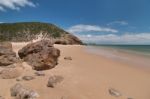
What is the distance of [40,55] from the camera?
9.38 metres

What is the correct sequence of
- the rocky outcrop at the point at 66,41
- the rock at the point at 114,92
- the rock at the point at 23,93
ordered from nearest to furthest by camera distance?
the rock at the point at 23,93
the rock at the point at 114,92
the rocky outcrop at the point at 66,41

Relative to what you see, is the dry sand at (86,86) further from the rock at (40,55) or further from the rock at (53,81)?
the rock at (40,55)

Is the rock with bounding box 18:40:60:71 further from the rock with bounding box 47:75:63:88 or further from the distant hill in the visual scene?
the distant hill

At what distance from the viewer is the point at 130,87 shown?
267 inches

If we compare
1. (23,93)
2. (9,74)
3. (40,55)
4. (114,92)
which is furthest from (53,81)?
(40,55)

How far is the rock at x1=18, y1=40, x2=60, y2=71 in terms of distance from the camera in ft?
29.3

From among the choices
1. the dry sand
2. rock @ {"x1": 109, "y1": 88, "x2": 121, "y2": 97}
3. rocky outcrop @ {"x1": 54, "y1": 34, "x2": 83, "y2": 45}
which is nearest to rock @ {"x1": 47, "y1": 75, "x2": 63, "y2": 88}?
the dry sand

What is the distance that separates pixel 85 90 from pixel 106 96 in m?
0.78

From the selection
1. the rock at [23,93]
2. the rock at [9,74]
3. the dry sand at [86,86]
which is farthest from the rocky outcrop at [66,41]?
the rock at [23,93]

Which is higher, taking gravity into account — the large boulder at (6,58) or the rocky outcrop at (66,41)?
the large boulder at (6,58)

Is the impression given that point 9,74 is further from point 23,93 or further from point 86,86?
point 86,86

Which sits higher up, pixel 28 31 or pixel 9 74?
A: pixel 28 31

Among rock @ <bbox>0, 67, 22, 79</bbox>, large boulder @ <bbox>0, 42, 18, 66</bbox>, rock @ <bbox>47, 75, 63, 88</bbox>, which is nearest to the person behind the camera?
rock @ <bbox>47, 75, 63, 88</bbox>

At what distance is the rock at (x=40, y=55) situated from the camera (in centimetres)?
893
